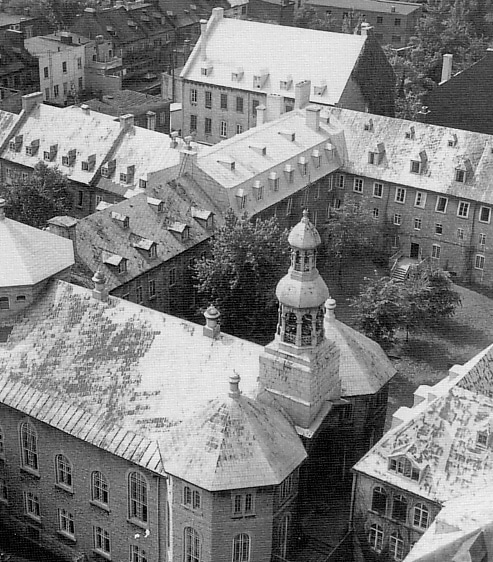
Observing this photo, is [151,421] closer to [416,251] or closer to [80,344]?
[80,344]

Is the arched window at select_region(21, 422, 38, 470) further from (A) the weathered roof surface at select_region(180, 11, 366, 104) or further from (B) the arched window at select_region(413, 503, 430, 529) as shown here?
(A) the weathered roof surface at select_region(180, 11, 366, 104)

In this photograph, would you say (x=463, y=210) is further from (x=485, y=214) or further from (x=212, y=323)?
(x=212, y=323)

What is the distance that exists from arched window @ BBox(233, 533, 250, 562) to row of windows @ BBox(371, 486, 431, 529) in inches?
305

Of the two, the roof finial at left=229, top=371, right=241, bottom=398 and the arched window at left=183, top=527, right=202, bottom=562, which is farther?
the arched window at left=183, top=527, right=202, bottom=562

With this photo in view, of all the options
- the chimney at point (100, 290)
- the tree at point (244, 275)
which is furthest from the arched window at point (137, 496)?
the tree at point (244, 275)

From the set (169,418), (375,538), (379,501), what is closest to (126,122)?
(169,418)

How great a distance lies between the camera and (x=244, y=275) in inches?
3238

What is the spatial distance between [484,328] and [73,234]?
126 feet

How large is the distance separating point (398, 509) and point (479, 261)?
48.5 metres

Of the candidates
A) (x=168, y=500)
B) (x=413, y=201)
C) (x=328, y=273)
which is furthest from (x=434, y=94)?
(x=168, y=500)

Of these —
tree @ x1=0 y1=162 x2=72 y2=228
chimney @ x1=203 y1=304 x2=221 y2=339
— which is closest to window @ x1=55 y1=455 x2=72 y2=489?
chimney @ x1=203 y1=304 x2=221 y2=339

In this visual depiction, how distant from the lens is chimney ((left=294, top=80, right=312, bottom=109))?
366 feet

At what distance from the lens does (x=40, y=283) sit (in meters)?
64.9

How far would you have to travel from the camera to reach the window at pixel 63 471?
60.8 meters
